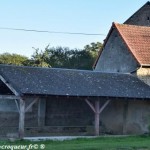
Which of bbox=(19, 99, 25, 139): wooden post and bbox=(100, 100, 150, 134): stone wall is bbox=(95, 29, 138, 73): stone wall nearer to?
bbox=(100, 100, 150, 134): stone wall

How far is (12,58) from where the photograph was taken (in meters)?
68.8

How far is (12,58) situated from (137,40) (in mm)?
39621

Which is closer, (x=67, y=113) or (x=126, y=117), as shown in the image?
(x=126, y=117)

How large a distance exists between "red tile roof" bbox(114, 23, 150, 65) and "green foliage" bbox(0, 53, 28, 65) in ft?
119

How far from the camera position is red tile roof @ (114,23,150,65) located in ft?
98.5

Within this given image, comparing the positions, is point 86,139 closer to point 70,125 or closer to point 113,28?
point 70,125

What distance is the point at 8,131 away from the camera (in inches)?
1025

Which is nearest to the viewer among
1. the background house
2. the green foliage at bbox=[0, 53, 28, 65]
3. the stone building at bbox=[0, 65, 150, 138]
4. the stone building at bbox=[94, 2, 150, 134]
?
the background house

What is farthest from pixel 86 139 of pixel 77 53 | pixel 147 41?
pixel 77 53

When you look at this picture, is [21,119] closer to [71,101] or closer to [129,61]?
[71,101]

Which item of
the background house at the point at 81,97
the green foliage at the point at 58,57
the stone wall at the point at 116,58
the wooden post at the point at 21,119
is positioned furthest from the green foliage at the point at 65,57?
the wooden post at the point at 21,119

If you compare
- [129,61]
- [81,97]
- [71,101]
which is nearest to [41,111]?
[71,101]

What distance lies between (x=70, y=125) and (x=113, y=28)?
8809mm

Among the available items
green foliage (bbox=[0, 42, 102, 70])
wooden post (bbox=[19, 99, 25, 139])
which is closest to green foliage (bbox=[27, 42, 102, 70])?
green foliage (bbox=[0, 42, 102, 70])
